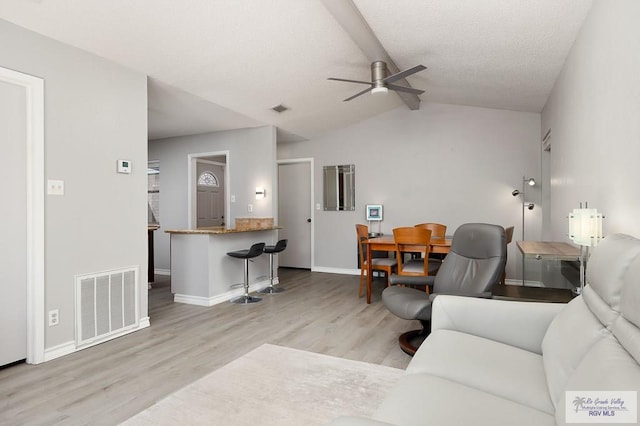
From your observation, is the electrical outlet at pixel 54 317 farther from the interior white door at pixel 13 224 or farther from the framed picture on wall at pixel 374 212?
the framed picture on wall at pixel 374 212

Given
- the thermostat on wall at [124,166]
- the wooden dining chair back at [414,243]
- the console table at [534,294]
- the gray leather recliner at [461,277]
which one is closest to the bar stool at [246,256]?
the thermostat on wall at [124,166]

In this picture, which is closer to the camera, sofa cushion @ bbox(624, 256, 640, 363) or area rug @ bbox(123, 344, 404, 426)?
sofa cushion @ bbox(624, 256, 640, 363)

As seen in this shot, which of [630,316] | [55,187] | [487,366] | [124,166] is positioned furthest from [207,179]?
[630,316]

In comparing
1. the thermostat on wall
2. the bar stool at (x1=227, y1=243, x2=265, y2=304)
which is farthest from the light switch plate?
the bar stool at (x1=227, y1=243, x2=265, y2=304)

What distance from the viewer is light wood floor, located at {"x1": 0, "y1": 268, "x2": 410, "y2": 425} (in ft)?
6.98

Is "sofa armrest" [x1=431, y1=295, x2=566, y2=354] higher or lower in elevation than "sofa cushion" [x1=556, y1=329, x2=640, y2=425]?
lower

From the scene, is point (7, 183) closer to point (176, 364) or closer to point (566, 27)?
point (176, 364)

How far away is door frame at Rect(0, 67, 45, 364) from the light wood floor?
23 centimetres

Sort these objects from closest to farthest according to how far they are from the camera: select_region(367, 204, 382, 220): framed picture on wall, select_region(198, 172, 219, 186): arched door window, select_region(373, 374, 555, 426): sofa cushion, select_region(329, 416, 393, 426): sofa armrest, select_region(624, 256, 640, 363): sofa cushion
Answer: select_region(329, 416, 393, 426): sofa armrest
select_region(624, 256, 640, 363): sofa cushion
select_region(373, 374, 555, 426): sofa cushion
select_region(367, 204, 382, 220): framed picture on wall
select_region(198, 172, 219, 186): arched door window

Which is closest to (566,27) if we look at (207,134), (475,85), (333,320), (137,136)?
(475,85)

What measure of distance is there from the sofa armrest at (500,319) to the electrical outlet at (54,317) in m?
2.90

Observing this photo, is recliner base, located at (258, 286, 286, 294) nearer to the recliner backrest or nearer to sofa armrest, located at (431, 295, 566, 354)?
the recliner backrest

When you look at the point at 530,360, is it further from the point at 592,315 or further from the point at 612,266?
the point at 612,266

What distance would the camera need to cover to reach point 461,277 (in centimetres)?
300
